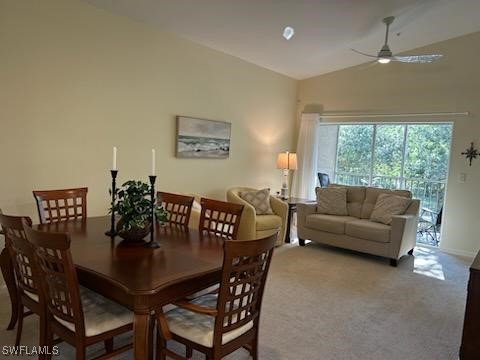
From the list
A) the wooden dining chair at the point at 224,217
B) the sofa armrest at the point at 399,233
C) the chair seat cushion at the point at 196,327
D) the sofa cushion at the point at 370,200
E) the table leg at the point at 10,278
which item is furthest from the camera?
the sofa cushion at the point at 370,200

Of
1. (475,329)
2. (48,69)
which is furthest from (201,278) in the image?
(48,69)

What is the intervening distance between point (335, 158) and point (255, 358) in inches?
209

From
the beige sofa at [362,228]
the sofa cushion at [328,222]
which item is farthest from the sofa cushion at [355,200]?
the sofa cushion at [328,222]

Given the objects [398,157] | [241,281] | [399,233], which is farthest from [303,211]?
[241,281]

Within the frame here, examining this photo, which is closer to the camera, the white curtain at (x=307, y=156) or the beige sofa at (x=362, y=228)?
the beige sofa at (x=362, y=228)

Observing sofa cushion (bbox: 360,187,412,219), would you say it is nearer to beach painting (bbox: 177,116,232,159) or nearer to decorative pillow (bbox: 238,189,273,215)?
decorative pillow (bbox: 238,189,273,215)

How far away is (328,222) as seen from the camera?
497 centimetres

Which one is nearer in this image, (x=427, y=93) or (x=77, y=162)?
(x=77, y=162)

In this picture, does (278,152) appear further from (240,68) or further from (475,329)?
(475,329)

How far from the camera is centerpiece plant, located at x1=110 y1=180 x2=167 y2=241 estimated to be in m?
2.16

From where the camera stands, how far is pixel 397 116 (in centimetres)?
576

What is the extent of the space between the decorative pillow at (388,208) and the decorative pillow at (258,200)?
4.84 feet

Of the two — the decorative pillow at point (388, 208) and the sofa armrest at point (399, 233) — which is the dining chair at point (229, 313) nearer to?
the sofa armrest at point (399, 233)

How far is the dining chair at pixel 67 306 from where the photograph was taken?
160 cm
